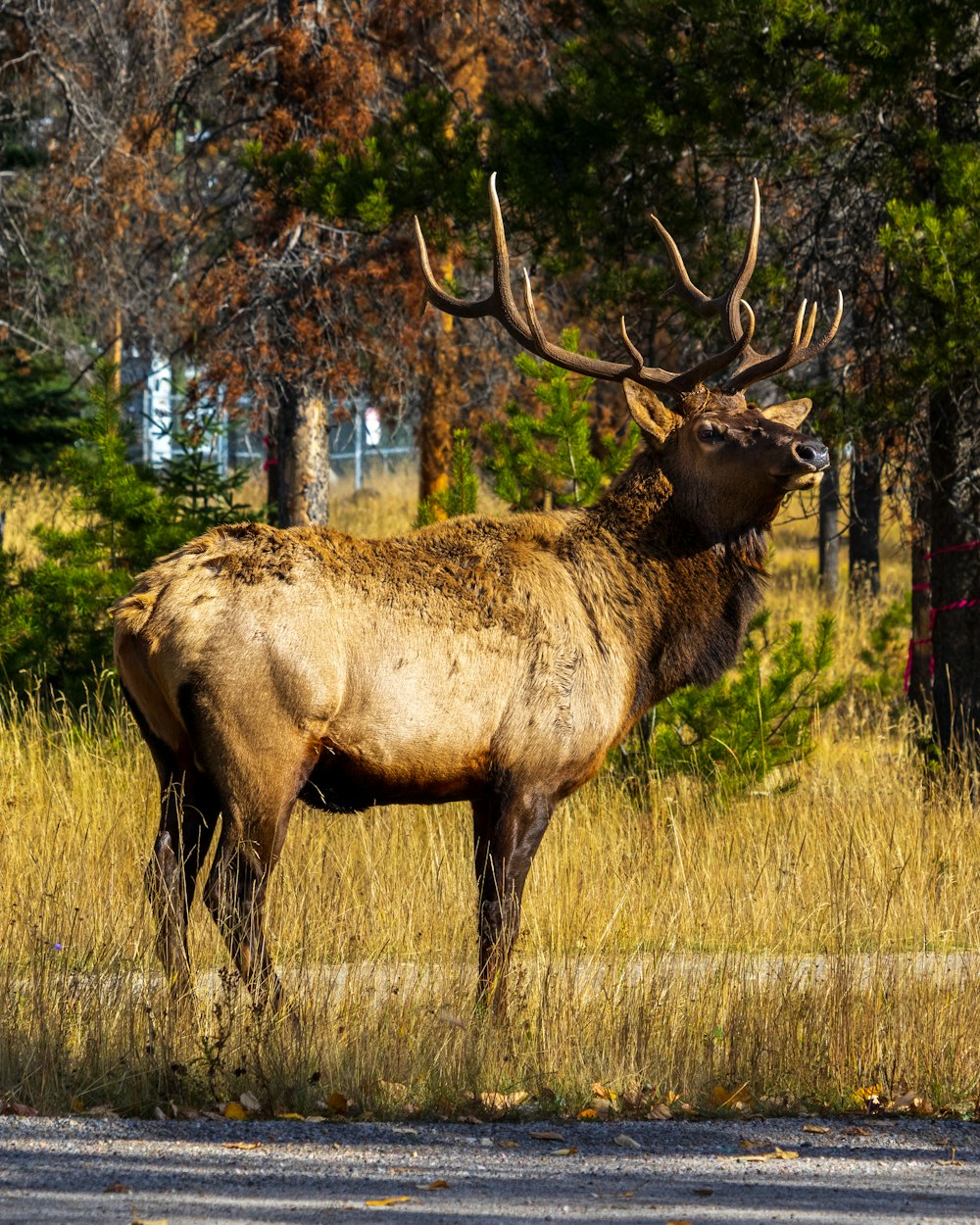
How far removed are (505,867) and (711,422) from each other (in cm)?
210

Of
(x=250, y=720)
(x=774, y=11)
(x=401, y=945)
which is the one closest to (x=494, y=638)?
(x=250, y=720)

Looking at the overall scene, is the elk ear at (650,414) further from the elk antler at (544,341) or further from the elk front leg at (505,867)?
the elk front leg at (505,867)

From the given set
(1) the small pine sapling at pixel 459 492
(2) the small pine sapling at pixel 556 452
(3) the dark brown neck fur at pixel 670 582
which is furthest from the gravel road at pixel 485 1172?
(1) the small pine sapling at pixel 459 492

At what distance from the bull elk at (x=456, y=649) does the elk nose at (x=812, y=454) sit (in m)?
0.01

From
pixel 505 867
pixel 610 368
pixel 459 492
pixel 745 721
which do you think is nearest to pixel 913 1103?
pixel 505 867

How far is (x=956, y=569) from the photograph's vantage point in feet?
32.2

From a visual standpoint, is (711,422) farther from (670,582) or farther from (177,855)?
(177,855)

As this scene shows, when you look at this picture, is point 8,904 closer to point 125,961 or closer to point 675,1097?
point 125,961

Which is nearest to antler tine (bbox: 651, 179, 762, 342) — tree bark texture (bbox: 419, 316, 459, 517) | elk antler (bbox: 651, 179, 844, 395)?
elk antler (bbox: 651, 179, 844, 395)

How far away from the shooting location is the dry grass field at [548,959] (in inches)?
213

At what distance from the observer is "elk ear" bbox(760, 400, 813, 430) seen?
7.30 meters

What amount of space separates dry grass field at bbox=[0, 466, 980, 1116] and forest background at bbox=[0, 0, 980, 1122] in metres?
0.05

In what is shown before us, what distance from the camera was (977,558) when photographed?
32.0 feet

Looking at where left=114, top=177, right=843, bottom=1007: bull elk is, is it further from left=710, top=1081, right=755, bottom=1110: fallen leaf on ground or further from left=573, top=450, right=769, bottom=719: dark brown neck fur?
left=710, top=1081, right=755, bottom=1110: fallen leaf on ground
